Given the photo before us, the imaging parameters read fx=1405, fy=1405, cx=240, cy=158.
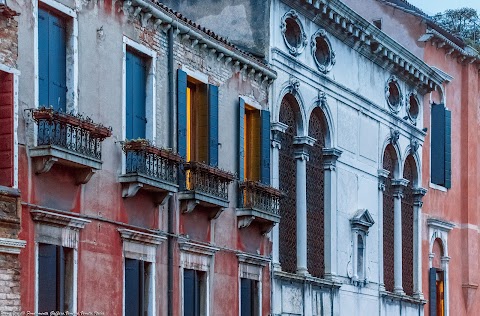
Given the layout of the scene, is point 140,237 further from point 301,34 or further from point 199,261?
point 301,34

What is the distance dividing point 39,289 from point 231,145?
7055mm

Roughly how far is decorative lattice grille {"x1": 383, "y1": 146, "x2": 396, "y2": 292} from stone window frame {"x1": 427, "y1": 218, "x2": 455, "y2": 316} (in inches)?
109

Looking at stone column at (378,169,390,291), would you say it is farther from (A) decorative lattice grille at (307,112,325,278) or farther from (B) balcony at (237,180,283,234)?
(B) balcony at (237,180,283,234)

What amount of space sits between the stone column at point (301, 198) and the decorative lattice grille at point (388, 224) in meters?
5.42

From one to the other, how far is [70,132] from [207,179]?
15.4 ft

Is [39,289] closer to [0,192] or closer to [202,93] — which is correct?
[0,192]

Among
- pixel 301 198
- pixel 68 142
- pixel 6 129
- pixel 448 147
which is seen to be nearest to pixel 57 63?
pixel 68 142

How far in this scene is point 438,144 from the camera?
36.4 meters

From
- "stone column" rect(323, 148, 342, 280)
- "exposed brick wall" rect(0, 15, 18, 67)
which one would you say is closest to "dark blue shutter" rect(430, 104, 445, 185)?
"stone column" rect(323, 148, 342, 280)

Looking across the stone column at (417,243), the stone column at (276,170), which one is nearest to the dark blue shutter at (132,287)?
the stone column at (276,170)

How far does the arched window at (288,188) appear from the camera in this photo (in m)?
26.8

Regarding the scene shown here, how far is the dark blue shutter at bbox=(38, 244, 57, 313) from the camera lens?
706 inches

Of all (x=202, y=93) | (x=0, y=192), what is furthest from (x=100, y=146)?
(x=202, y=93)

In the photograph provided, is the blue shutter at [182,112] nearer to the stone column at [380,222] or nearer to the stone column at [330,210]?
the stone column at [330,210]
